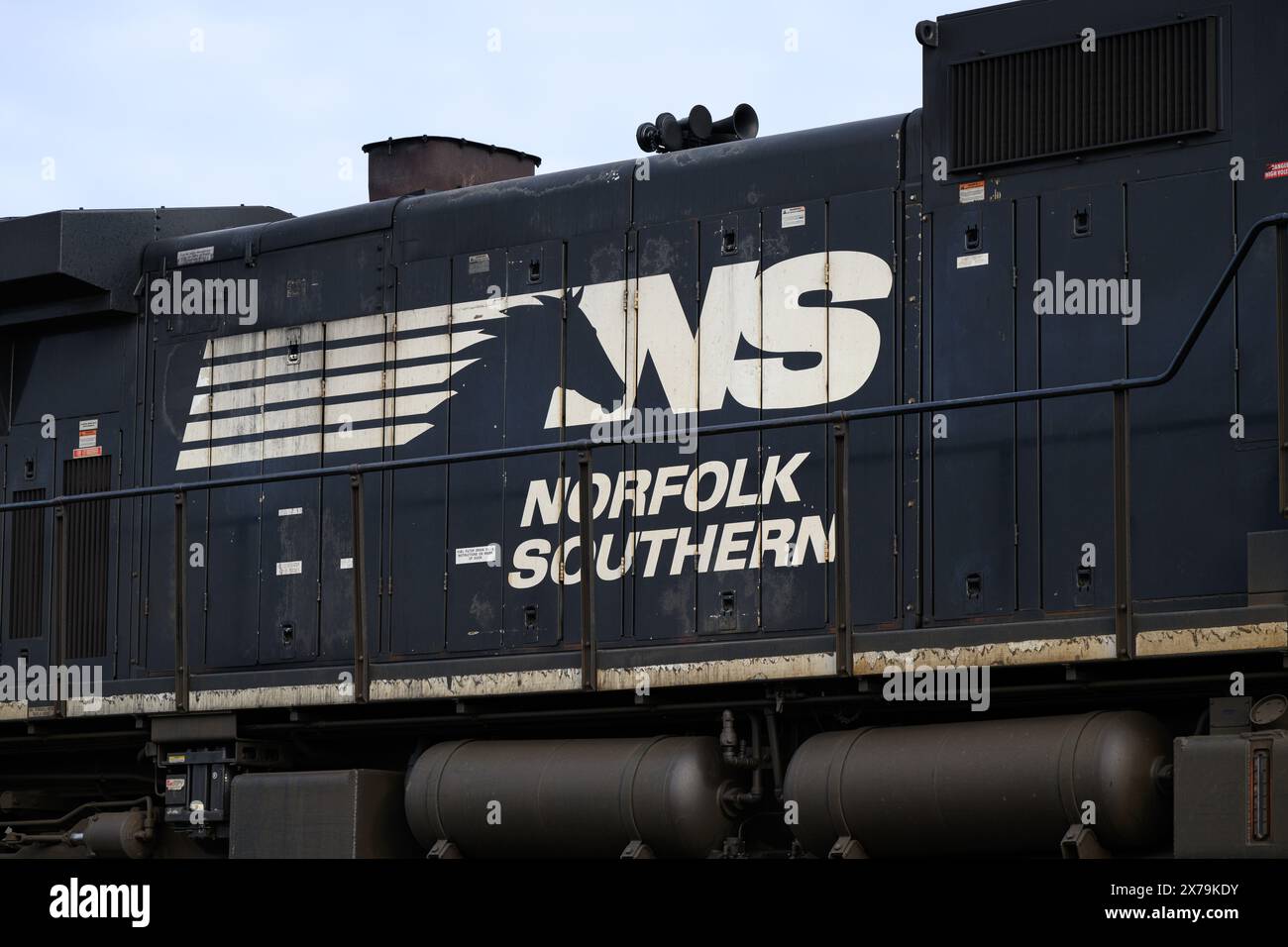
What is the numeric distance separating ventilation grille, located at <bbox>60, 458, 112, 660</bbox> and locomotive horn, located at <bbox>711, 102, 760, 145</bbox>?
154 inches

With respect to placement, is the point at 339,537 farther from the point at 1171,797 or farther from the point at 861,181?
the point at 1171,797

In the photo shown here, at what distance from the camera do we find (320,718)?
9.24 meters

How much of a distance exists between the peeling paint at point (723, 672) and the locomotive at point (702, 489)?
20 millimetres

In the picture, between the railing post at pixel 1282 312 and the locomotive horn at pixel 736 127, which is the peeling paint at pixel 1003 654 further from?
the locomotive horn at pixel 736 127

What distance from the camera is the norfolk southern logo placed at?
8.58 metres

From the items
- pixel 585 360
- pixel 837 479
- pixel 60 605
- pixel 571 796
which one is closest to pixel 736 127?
pixel 585 360

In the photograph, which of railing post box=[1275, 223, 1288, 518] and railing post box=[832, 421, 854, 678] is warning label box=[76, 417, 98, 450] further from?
railing post box=[1275, 223, 1288, 518]

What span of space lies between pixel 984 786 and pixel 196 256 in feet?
18.5

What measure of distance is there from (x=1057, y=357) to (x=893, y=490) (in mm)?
917

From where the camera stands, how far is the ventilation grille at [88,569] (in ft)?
34.5

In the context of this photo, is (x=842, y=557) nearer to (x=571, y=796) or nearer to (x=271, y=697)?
(x=571, y=796)

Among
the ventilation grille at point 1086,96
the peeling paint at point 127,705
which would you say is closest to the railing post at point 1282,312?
the ventilation grille at point 1086,96
